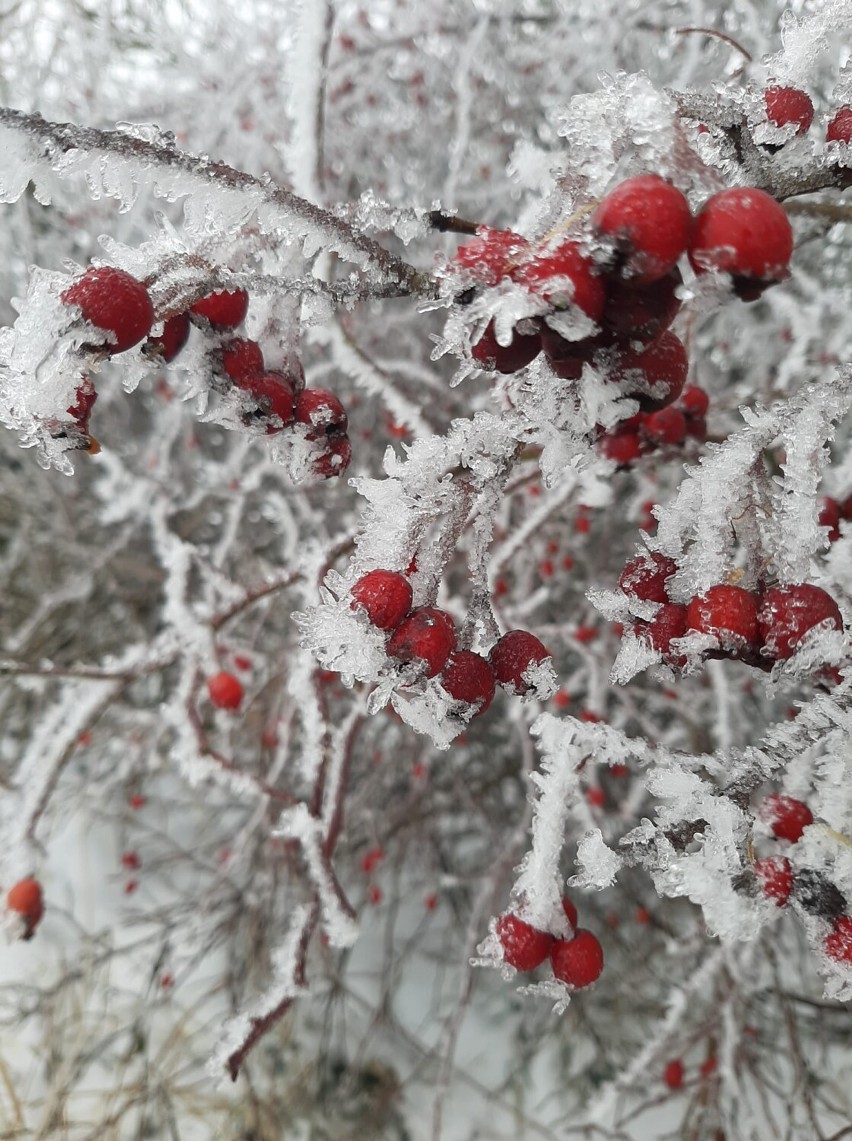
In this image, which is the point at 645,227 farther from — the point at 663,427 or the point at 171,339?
the point at 663,427

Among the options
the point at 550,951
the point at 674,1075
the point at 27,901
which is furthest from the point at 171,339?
the point at 674,1075

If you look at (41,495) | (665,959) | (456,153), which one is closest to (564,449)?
(456,153)

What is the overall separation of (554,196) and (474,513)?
0.66 ft

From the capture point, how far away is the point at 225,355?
0.51 metres

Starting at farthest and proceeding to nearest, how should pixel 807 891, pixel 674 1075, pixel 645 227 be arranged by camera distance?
pixel 674 1075
pixel 807 891
pixel 645 227

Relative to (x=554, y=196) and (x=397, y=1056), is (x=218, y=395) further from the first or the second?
(x=397, y=1056)

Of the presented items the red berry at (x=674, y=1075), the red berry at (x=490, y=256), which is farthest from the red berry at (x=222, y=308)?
the red berry at (x=674, y=1075)

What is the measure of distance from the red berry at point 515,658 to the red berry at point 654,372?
0.61ft

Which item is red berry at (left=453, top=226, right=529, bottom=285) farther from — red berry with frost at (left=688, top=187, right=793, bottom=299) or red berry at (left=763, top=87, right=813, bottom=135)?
red berry at (left=763, top=87, right=813, bottom=135)

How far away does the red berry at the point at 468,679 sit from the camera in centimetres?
49

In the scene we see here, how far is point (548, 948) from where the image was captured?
63cm

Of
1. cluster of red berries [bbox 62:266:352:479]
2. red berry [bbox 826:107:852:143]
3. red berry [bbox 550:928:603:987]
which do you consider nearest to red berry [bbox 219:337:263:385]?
cluster of red berries [bbox 62:266:352:479]

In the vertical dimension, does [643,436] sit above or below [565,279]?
above

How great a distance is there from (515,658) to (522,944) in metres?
0.25
